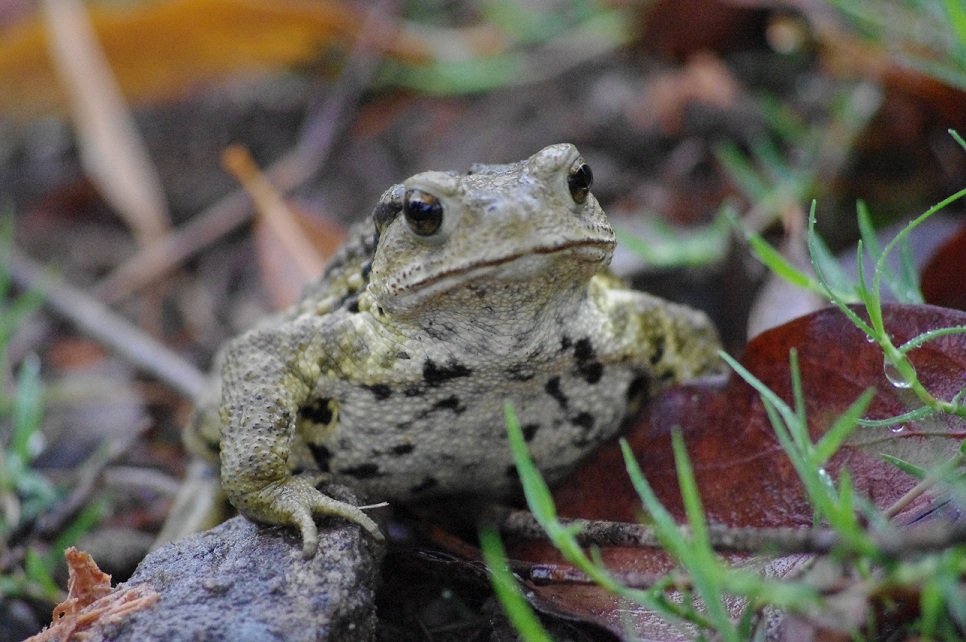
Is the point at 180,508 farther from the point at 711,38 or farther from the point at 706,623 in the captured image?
the point at 711,38

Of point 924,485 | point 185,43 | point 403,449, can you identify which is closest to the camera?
point 924,485

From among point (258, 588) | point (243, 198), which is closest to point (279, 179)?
point (243, 198)

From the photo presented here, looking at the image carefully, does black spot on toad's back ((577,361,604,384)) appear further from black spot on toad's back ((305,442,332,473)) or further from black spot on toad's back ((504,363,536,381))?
black spot on toad's back ((305,442,332,473))

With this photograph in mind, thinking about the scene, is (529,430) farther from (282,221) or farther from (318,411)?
(282,221)

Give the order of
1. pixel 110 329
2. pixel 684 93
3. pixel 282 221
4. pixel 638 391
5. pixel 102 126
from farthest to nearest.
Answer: pixel 102 126
pixel 684 93
pixel 110 329
pixel 282 221
pixel 638 391

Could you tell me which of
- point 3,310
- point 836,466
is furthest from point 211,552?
point 3,310

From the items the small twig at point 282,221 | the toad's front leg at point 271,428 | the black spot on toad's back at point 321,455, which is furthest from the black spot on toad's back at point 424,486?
the small twig at point 282,221

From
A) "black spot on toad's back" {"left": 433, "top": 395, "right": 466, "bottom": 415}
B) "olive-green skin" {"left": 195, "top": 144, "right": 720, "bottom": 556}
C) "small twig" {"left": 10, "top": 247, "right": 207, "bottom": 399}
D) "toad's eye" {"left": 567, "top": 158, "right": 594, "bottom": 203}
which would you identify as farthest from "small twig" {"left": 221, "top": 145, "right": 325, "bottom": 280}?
"toad's eye" {"left": 567, "top": 158, "right": 594, "bottom": 203}
